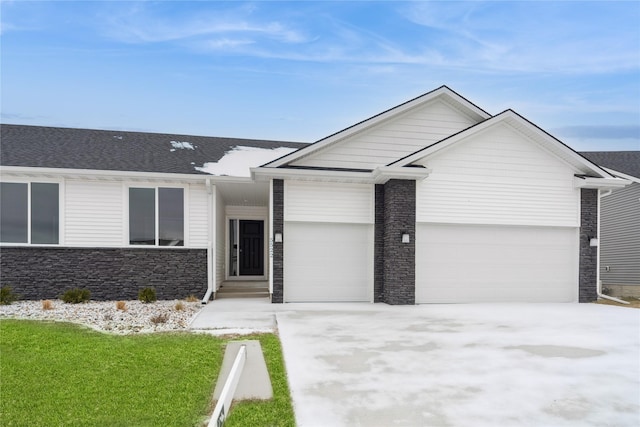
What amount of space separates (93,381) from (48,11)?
46.7 ft

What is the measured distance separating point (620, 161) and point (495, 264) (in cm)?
1085

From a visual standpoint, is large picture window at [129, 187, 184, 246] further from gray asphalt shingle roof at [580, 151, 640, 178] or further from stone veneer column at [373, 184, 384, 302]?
gray asphalt shingle roof at [580, 151, 640, 178]

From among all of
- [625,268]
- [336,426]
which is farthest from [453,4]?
[336,426]

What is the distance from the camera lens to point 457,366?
545cm

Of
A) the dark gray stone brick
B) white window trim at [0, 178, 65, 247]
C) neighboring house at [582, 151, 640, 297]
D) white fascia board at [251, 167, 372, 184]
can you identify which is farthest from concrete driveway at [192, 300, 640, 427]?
neighboring house at [582, 151, 640, 297]

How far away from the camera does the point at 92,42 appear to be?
57.6 ft

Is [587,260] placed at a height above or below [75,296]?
above

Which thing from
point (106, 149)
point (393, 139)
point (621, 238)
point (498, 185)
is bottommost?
point (621, 238)

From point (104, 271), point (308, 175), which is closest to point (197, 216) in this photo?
point (104, 271)

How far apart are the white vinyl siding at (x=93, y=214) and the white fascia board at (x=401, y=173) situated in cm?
719

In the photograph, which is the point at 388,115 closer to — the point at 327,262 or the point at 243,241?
the point at 327,262

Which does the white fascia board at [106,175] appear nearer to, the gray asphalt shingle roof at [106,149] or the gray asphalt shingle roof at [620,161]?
the gray asphalt shingle roof at [106,149]

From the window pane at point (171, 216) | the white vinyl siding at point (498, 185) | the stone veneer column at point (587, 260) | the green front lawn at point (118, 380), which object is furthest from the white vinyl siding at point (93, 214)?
the stone veneer column at point (587, 260)

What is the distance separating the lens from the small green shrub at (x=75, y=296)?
1130cm
